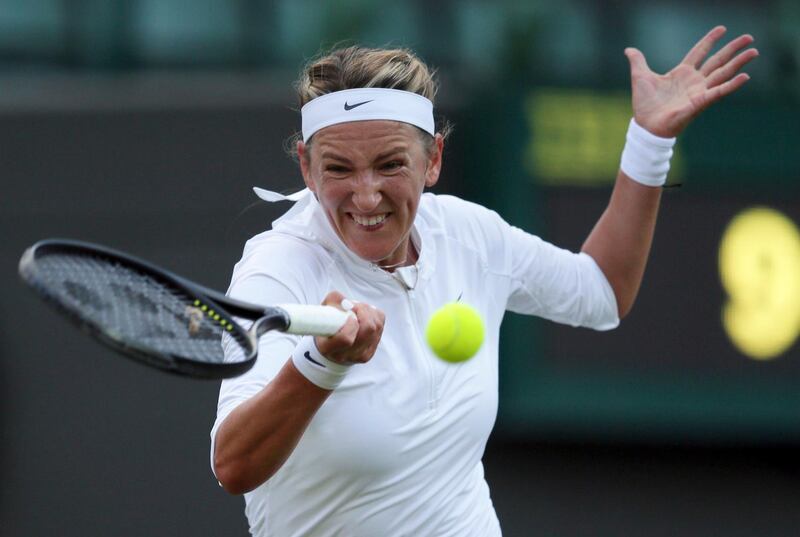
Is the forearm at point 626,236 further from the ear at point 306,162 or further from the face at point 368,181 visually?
the ear at point 306,162

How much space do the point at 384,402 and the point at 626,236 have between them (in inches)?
34.6

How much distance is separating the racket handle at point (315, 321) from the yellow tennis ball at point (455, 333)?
23 centimetres

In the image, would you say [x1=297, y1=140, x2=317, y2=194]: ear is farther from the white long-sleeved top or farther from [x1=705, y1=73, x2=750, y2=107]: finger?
[x1=705, y1=73, x2=750, y2=107]: finger

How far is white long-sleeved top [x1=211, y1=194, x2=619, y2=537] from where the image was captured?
2770 mm

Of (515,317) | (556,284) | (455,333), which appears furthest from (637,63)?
(515,317)

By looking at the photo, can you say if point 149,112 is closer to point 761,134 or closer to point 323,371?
point 761,134

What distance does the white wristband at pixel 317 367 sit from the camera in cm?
249

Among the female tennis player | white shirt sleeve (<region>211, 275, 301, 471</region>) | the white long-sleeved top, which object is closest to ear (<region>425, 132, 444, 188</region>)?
the female tennis player

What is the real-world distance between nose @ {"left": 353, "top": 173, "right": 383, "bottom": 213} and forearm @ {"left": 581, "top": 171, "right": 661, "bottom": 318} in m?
0.82

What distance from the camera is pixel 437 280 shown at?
3.04m

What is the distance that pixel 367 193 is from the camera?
9.16ft

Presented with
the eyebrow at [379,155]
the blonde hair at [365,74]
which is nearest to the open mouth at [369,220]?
the eyebrow at [379,155]

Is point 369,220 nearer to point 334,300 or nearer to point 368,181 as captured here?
point 368,181

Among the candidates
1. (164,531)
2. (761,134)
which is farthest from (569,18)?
(164,531)
